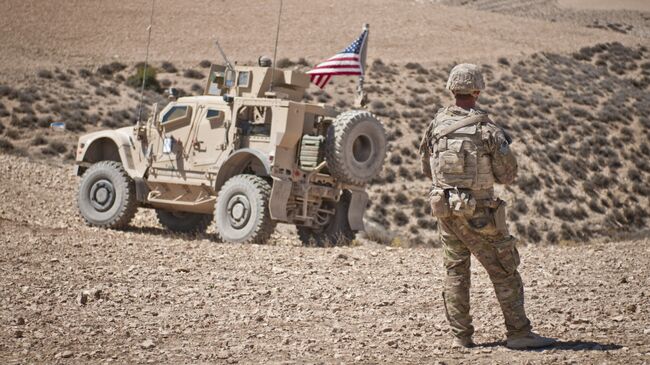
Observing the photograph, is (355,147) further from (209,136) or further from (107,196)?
(107,196)

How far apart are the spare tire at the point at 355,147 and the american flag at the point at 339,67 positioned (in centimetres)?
343

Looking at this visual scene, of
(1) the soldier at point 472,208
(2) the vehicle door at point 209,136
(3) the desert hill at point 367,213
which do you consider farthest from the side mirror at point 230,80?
(1) the soldier at point 472,208

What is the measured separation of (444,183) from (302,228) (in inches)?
320

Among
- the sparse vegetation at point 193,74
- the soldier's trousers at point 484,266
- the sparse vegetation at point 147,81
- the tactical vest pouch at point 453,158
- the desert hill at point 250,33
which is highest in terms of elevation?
the desert hill at point 250,33

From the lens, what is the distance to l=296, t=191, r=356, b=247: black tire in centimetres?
1394

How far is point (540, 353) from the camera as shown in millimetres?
5879

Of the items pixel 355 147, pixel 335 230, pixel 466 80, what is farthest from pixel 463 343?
pixel 335 230

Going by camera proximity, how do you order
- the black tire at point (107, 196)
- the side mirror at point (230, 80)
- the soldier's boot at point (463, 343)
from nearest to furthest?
1. the soldier's boot at point (463, 343)
2. the side mirror at point (230, 80)
3. the black tire at point (107, 196)

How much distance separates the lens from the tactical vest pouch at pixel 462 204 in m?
5.99

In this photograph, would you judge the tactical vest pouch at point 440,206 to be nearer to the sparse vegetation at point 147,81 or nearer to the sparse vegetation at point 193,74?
the sparse vegetation at point 147,81

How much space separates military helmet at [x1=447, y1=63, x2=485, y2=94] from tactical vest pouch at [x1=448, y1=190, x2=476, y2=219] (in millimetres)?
663

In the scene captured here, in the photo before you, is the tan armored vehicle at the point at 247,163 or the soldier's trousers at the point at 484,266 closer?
the soldier's trousers at the point at 484,266

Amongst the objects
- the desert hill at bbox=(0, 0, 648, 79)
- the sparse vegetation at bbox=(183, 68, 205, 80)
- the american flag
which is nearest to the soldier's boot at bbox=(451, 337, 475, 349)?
the american flag

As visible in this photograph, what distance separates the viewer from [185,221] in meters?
15.9
